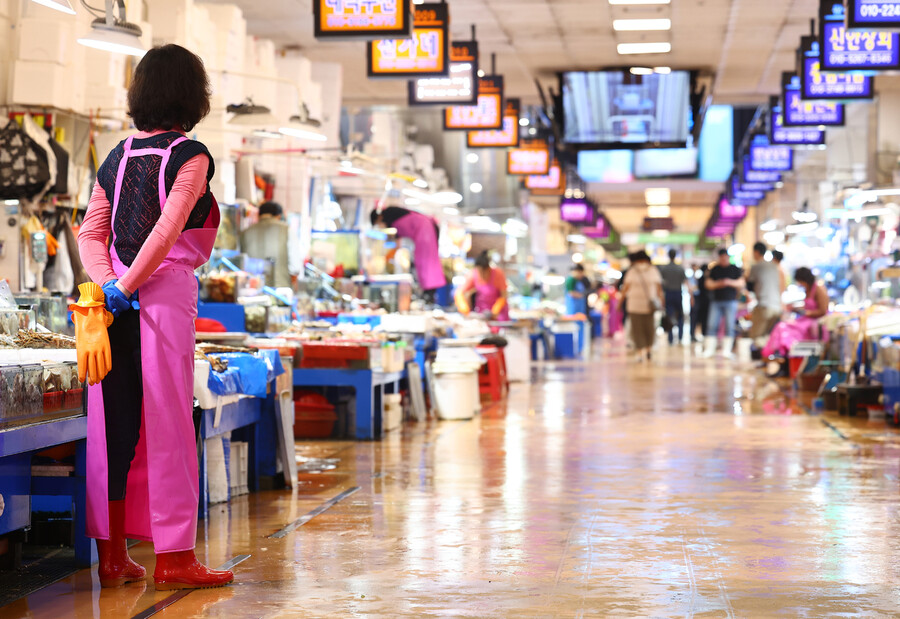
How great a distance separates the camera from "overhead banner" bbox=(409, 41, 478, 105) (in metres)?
14.1

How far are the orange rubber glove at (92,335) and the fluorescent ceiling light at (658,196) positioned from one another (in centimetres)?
3535

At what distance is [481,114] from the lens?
1599cm

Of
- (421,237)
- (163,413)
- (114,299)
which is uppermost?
(421,237)

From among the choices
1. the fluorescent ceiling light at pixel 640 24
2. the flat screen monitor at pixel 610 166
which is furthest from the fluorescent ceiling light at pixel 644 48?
the flat screen monitor at pixel 610 166

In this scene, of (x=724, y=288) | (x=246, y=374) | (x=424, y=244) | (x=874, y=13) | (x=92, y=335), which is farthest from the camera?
(x=724, y=288)

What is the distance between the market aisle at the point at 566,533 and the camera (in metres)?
4.36

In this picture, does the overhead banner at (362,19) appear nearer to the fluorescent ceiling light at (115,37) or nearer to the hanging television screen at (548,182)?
the fluorescent ceiling light at (115,37)

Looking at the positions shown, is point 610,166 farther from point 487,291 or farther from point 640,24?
point 640,24

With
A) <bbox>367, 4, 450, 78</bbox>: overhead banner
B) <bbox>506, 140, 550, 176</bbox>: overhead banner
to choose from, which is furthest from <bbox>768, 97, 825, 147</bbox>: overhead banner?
<bbox>367, 4, 450, 78</bbox>: overhead banner

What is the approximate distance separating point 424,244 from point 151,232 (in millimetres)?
13238

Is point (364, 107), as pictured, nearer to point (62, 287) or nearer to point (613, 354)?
point (613, 354)

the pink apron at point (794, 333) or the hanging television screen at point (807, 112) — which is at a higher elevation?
the hanging television screen at point (807, 112)

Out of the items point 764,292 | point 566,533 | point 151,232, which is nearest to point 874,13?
point 566,533

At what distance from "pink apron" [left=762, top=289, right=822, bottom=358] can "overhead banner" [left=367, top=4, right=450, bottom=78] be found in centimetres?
624
